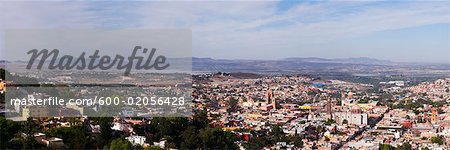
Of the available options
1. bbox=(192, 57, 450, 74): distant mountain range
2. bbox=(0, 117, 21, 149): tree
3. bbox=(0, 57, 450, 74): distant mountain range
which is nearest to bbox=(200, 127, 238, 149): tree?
bbox=(0, 117, 21, 149): tree

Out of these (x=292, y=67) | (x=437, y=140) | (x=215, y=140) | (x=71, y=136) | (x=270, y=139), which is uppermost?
(x=71, y=136)

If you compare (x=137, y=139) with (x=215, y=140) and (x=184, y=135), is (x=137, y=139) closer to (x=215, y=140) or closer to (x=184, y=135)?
(x=184, y=135)

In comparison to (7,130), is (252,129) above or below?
below

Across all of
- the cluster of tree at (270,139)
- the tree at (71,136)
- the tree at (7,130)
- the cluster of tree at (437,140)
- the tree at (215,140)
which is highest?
the tree at (7,130)

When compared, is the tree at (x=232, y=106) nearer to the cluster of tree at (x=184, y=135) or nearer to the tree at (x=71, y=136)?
the cluster of tree at (x=184, y=135)

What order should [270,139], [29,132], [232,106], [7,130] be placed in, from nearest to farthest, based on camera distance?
[7,130]
[29,132]
[270,139]
[232,106]

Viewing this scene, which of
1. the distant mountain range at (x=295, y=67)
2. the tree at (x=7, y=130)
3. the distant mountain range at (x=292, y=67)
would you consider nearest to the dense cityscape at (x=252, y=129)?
the tree at (x=7, y=130)

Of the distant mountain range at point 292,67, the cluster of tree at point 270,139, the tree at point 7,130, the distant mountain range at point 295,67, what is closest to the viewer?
the tree at point 7,130

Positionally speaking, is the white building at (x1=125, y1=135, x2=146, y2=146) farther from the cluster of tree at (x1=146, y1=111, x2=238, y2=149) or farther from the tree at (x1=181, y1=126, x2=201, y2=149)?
the tree at (x1=181, y1=126, x2=201, y2=149)

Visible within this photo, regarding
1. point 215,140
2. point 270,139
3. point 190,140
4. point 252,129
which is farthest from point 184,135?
point 252,129

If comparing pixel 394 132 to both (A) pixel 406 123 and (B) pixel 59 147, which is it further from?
(B) pixel 59 147

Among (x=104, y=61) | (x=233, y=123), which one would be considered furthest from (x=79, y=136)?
(x=233, y=123)

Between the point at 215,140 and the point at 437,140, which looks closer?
the point at 215,140

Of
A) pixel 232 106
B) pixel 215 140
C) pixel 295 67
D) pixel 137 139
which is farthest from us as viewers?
pixel 295 67
